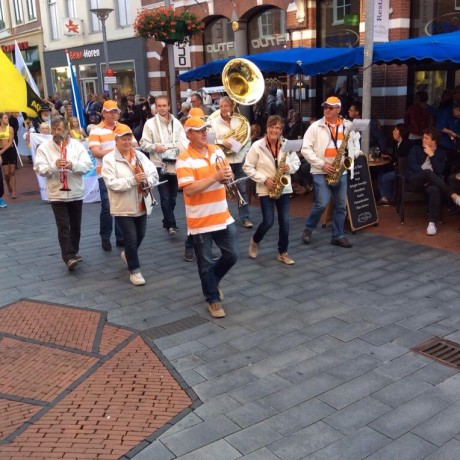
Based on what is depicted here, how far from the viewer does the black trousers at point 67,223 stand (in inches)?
257

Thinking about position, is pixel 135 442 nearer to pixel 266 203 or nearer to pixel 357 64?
pixel 266 203

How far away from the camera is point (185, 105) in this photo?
12883 millimetres

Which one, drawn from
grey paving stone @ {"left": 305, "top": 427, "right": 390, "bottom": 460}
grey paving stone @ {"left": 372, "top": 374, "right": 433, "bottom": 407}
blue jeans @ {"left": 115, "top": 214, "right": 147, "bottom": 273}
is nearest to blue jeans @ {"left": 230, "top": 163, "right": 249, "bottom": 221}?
blue jeans @ {"left": 115, "top": 214, "right": 147, "bottom": 273}

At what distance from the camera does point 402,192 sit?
8.18 metres

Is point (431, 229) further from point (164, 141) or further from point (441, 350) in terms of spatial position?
point (164, 141)

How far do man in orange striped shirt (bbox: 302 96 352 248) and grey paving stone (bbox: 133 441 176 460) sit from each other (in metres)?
4.39

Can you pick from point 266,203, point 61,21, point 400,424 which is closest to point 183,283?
point 266,203

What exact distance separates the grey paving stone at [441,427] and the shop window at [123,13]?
20475mm

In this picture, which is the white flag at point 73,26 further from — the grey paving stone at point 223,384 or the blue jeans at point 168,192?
the grey paving stone at point 223,384

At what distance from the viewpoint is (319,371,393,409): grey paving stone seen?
12.3 feet

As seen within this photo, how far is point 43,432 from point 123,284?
2747 millimetres

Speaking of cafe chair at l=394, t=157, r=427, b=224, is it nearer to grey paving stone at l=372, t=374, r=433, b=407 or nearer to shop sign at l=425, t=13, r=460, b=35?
shop sign at l=425, t=13, r=460, b=35

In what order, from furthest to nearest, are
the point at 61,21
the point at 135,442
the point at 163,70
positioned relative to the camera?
1. the point at 61,21
2. the point at 163,70
3. the point at 135,442

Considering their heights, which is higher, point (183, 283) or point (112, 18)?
point (112, 18)
